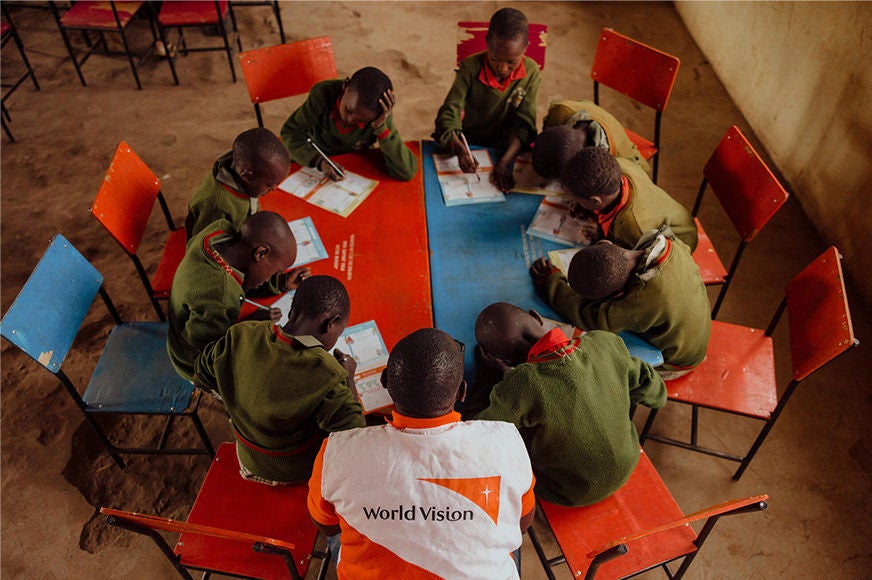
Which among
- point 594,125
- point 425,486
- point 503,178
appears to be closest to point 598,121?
point 594,125

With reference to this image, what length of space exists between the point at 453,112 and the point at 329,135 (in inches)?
25.4

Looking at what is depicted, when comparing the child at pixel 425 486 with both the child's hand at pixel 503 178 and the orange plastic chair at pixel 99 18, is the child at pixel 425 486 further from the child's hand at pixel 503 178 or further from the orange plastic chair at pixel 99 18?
the orange plastic chair at pixel 99 18

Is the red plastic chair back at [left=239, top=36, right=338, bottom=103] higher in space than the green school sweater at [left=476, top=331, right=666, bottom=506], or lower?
higher

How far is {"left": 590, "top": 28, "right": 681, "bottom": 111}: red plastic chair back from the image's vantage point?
328cm

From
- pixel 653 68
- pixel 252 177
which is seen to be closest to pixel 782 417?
pixel 653 68

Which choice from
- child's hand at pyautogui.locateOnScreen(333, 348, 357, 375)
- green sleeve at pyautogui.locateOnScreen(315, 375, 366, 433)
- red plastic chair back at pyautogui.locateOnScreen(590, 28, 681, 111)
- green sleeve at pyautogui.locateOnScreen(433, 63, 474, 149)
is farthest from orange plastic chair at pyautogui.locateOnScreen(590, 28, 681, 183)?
green sleeve at pyautogui.locateOnScreen(315, 375, 366, 433)

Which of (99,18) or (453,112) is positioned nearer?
(453,112)

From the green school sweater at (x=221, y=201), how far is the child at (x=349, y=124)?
0.44 m

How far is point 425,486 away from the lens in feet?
4.72

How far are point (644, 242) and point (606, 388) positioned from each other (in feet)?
2.34

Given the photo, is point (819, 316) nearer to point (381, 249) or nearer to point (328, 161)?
point (381, 249)

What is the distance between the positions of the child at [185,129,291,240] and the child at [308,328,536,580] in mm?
1253

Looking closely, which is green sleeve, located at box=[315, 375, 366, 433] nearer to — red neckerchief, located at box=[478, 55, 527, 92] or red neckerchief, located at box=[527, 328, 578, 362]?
red neckerchief, located at box=[527, 328, 578, 362]

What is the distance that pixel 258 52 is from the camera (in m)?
3.21
